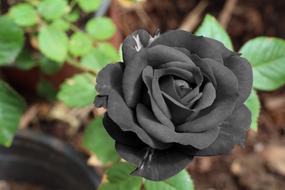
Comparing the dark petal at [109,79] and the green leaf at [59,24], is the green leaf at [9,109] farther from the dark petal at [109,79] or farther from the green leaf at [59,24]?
the dark petal at [109,79]

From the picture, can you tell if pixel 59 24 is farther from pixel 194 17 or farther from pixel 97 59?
pixel 194 17

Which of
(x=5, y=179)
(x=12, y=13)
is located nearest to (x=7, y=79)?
(x=5, y=179)

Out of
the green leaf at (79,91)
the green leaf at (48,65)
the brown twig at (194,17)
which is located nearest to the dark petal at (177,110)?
the green leaf at (79,91)

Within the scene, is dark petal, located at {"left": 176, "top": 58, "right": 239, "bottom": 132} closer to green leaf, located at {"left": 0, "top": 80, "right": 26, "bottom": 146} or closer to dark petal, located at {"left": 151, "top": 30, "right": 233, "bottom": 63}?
dark petal, located at {"left": 151, "top": 30, "right": 233, "bottom": 63}

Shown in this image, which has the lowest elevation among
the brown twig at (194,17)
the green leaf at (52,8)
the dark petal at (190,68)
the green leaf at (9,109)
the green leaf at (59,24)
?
the brown twig at (194,17)

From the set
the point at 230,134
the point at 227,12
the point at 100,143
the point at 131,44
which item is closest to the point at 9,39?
the point at 100,143

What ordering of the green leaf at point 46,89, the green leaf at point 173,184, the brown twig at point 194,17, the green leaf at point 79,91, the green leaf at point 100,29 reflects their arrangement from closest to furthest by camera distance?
the green leaf at point 173,184
the green leaf at point 79,91
the green leaf at point 100,29
the green leaf at point 46,89
the brown twig at point 194,17
